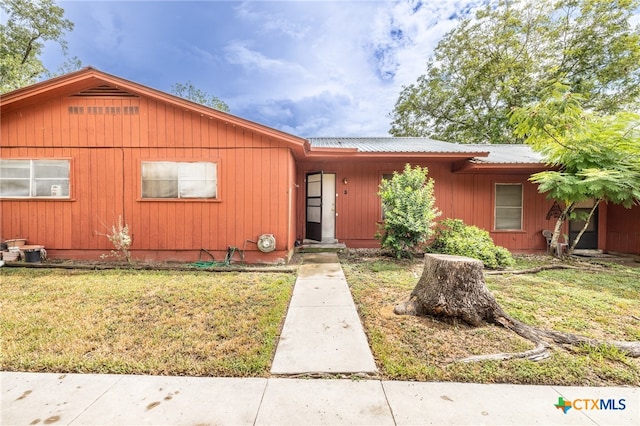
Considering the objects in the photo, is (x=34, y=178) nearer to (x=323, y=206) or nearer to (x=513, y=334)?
(x=323, y=206)

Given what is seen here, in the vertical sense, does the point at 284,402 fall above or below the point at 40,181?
below

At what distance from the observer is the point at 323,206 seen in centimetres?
782

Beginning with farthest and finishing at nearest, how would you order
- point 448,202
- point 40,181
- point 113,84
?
point 448,202, point 40,181, point 113,84

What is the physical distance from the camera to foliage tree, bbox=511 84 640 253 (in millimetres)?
5035

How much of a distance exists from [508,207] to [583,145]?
2451 mm

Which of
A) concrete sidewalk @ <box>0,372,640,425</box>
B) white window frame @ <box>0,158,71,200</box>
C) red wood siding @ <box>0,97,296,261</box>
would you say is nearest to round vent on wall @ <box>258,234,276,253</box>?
red wood siding @ <box>0,97,296,261</box>

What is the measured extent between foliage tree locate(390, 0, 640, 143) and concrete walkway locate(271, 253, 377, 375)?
13.5 m

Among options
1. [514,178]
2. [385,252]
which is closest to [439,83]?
[514,178]

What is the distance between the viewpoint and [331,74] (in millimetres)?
13469

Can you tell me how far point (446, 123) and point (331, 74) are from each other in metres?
9.16

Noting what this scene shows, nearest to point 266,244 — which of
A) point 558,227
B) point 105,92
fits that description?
point 105,92

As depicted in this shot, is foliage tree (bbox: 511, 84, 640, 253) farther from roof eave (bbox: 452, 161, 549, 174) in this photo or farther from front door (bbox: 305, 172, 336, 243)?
front door (bbox: 305, 172, 336, 243)

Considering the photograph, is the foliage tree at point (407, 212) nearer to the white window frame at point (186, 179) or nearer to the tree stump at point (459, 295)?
the tree stump at point (459, 295)

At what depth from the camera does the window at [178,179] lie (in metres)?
5.96
